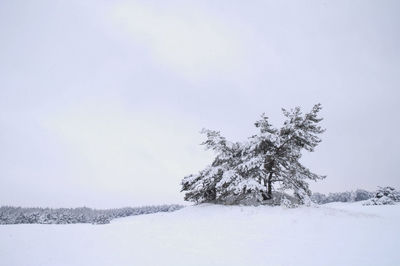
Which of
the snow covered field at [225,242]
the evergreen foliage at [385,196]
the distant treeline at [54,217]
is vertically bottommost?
the distant treeline at [54,217]

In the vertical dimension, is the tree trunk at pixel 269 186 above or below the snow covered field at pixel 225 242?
above

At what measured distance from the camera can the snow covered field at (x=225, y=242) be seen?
824cm

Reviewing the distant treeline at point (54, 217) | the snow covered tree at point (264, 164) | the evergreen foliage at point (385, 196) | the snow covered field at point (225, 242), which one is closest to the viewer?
the snow covered field at point (225, 242)

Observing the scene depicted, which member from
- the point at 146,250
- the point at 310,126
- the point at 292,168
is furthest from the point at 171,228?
the point at 310,126

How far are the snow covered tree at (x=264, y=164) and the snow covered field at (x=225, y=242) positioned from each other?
4.40 m

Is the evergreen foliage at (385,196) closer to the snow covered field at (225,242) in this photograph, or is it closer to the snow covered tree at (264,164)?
the snow covered tree at (264,164)

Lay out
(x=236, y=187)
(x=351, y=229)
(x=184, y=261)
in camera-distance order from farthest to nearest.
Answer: (x=236, y=187) < (x=351, y=229) < (x=184, y=261)

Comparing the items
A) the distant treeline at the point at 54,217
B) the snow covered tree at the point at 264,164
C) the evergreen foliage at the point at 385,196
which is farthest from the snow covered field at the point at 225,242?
the distant treeline at the point at 54,217

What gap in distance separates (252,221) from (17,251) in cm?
1058

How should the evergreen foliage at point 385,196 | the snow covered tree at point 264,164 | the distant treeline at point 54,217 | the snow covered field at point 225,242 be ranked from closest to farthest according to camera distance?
1. the snow covered field at point 225,242
2. the snow covered tree at point 264,164
3. the evergreen foliage at point 385,196
4. the distant treeline at point 54,217

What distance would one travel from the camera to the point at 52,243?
11.7 metres

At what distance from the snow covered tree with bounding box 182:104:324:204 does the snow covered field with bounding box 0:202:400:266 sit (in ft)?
14.4

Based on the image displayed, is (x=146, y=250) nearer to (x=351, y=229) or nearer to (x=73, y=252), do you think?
(x=73, y=252)

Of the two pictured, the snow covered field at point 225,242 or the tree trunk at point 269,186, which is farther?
the tree trunk at point 269,186
